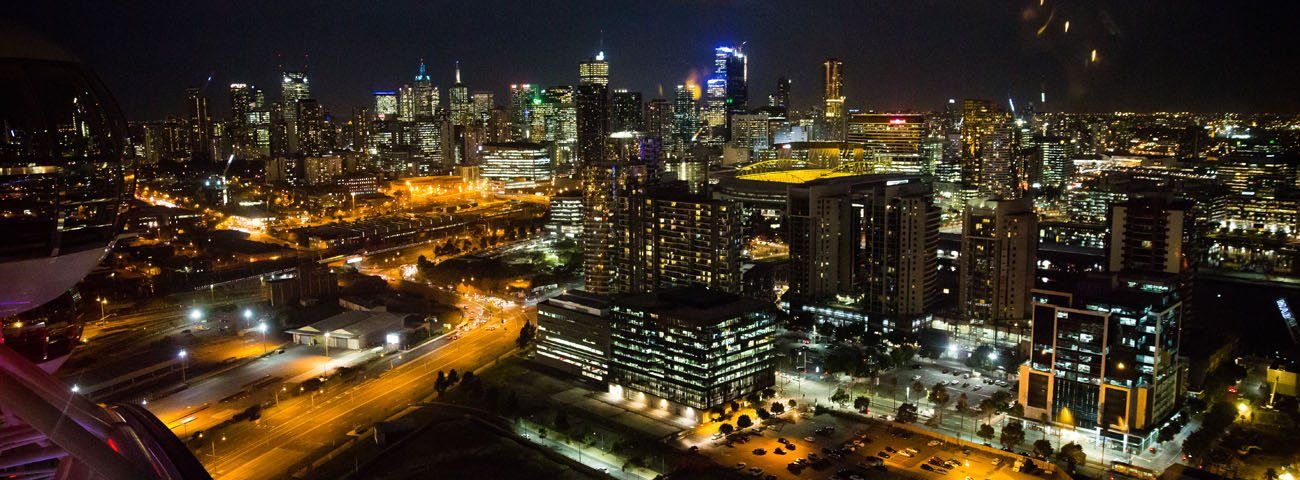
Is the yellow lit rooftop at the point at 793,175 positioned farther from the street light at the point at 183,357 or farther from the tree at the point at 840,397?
the street light at the point at 183,357

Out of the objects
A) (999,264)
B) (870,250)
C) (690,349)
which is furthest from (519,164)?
(690,349)

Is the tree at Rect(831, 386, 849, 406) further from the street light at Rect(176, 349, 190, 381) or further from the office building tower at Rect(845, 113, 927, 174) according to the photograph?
the office building tower at Rect(845, 113, 927, 174)

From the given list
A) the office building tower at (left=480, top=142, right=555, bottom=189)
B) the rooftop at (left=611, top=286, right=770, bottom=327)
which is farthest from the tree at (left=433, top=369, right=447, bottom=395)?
the office building tower at (left=480, top=142, right=555, bottom=189)

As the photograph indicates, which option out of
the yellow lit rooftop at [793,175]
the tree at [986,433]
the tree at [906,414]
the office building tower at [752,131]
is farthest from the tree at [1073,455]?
the office building tower at [752,131]

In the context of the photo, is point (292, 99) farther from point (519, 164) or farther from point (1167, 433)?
point (1167, 433)

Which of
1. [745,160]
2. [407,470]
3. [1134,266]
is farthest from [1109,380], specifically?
[745,160]
